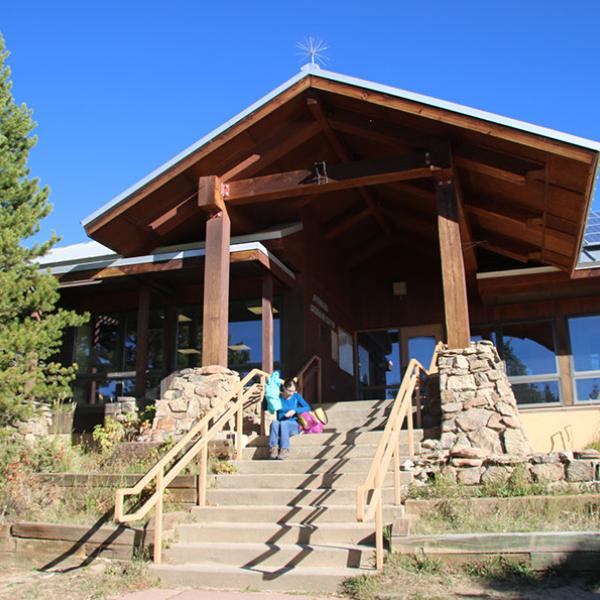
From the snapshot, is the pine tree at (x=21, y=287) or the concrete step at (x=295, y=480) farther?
the pine tree at (x=21, y=287)

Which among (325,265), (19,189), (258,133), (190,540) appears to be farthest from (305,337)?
(190,540)

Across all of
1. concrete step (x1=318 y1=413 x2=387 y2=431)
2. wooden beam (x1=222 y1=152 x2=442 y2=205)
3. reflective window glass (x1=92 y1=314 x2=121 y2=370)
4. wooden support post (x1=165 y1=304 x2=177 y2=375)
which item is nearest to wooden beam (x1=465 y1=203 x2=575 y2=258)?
wooden beam (x1=222 y1=152 x2=442 y2=205)

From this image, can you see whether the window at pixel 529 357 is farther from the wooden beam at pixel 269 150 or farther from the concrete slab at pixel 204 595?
the concrete slab at pixel 204 595

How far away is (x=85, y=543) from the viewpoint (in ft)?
20.8

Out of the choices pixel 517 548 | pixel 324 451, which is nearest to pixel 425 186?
pixel 324 451

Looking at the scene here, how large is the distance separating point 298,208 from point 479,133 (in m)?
4.51

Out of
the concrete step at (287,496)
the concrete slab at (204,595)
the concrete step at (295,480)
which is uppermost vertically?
the concrete step at (295,480)

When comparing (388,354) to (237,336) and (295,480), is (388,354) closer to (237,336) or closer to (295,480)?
(237,336)

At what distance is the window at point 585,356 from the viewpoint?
12891 mm

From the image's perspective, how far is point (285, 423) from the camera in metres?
8.12

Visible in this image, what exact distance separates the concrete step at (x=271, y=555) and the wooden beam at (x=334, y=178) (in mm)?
5788

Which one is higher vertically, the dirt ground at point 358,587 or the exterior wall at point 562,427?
the exterior wall at point 562,427

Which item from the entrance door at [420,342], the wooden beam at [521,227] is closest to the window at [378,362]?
the entrance door at [420,342]

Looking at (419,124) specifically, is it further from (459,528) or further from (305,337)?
(459,528)
